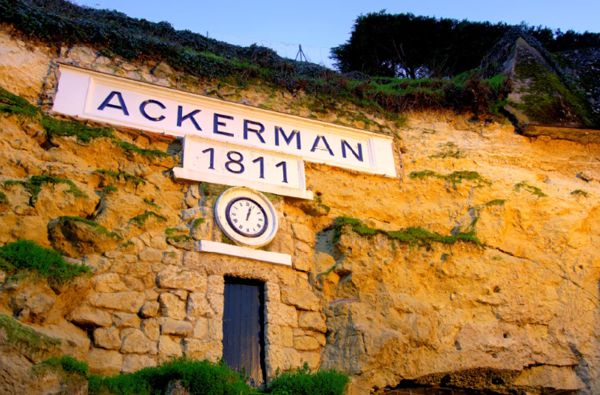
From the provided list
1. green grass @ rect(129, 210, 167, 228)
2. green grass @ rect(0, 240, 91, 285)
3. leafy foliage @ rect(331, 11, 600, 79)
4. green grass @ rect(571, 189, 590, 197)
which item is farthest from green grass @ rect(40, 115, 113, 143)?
leafy foliage @ rect(331, 11, 600, 79)

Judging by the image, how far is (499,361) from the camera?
7.61m

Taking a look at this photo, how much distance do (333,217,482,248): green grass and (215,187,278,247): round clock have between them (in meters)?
0.81

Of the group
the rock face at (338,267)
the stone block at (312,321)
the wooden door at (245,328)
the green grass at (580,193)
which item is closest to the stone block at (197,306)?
the rock face at (338,267)

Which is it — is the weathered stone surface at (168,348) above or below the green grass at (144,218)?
below

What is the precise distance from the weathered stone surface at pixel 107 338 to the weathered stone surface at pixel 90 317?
0.22 ft

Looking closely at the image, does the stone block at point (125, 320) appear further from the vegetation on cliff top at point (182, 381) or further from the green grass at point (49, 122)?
the green grass at point (49, 122)

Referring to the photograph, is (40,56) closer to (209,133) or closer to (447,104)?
(209,133)

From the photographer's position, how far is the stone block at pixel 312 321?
24.5 ft

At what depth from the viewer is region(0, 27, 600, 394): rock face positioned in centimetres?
674

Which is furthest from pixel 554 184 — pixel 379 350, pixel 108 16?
pixel 108 16

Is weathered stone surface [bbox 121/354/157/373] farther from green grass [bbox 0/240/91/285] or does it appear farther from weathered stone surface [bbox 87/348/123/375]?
green grass [bbox 0/240/91/285]

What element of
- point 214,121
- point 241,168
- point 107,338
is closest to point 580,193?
point 241,168

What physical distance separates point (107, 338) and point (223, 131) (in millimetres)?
3252

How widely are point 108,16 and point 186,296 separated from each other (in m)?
6.04
